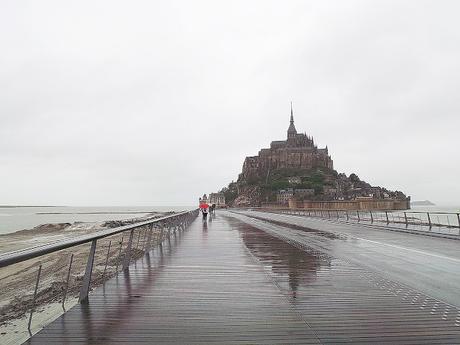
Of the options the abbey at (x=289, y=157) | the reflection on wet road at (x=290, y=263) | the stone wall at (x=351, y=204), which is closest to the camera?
the reflection on wet road at (x=290, y=263)

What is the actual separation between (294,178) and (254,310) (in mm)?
164895

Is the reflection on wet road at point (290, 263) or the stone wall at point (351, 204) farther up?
the stone wall at point (351, 204)

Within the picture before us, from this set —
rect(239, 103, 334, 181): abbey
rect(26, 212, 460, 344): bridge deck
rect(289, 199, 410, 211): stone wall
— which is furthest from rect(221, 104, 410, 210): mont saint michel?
rect(26, 212, 460, 344): bridge deck

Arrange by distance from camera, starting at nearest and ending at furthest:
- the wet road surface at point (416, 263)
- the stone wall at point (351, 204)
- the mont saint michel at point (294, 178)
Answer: the wet road surface at point (416, 263)
the stone wall at point (351, 204)
the mont saint michel at point (294, 178)

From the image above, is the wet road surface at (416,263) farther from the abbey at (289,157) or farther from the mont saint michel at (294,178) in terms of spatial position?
the abbey at (289,157)

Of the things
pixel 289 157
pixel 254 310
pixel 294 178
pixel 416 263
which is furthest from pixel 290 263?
pixel 289 157

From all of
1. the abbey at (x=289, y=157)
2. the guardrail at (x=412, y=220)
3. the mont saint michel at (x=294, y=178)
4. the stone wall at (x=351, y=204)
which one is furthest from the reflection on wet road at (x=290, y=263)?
the abbey at (x=289, y=157)

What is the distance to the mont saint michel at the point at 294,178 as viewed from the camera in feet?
524

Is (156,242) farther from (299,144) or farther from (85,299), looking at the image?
(299,144)

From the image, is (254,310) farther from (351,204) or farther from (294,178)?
(294,178)

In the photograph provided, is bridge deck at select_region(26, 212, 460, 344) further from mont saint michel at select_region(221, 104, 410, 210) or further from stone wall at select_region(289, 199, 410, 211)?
mont saint michel at select_region(221, 104, 410, 210)

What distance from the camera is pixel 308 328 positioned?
15.6 feet

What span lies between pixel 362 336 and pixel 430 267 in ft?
19.8

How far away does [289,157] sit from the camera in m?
178
